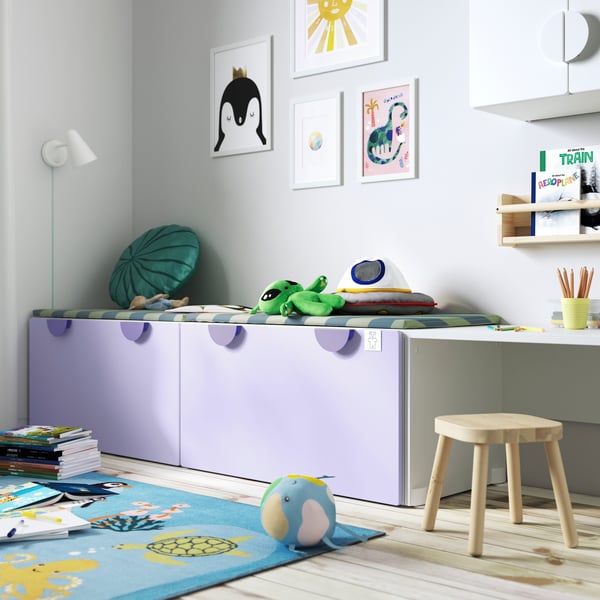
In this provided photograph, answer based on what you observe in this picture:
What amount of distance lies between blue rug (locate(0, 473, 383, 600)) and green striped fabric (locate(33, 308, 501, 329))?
0.62 meters

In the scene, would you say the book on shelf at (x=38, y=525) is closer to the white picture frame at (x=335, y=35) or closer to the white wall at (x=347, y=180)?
the white wall at (x=347, y=180)

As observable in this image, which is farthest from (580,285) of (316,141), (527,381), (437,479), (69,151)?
(69,151)

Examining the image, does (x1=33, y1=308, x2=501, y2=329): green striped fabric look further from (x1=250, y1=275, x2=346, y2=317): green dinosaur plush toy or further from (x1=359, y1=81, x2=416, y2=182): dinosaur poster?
(x1=359, y1=81, x2=416, y2=182): dinosaur poster

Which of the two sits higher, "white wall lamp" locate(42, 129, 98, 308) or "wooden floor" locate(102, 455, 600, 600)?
"white wall lamp" locate(42, 129, 98, 308)

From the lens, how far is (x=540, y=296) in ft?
9.81

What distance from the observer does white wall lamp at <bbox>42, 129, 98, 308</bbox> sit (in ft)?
12.8

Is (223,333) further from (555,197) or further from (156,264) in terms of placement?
(555,197)

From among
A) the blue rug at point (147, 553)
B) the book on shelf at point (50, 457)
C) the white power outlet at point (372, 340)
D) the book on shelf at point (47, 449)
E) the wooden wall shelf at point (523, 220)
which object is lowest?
the blue rug at point (147, 553)

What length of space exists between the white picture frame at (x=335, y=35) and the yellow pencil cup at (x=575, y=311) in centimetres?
125

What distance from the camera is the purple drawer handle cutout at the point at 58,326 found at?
12.2 feet

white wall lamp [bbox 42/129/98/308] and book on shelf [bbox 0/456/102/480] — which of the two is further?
white wall lamp [bbox 42/129/98/308]

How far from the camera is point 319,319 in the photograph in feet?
9.48

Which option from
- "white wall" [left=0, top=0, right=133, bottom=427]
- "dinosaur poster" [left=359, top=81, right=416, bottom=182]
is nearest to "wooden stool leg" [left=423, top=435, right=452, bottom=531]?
"dinosaur poster" [left=359, top=81, right=416, bottom=182]

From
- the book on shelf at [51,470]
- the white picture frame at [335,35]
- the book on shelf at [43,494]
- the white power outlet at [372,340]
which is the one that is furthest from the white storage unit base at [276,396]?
the white picture frame at [335,35]
